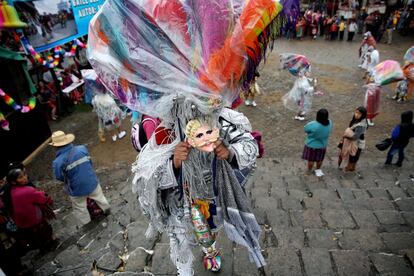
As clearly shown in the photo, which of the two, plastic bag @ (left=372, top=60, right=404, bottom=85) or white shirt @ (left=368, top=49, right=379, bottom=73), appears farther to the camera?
white shirt @ (left=368, top=49, right=379, bottom=73)

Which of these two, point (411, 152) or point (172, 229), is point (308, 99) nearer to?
point (411, 152)

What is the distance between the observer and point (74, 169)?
388 cm

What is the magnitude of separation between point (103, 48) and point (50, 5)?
6297mm

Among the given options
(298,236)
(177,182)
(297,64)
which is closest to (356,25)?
(297,64)

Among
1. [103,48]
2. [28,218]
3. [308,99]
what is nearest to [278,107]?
[308,99]

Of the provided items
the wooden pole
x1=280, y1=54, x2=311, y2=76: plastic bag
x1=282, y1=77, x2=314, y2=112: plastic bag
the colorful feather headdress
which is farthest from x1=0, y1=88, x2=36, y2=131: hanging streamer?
x1=282, y1=77, x2=314, y2=112: plastic bag

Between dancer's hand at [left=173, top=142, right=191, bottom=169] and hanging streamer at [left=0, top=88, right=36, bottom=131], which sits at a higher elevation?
dancer's hand at [left=173, top=142, right=191, bottom=169]

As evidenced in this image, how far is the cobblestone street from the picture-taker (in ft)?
8.36

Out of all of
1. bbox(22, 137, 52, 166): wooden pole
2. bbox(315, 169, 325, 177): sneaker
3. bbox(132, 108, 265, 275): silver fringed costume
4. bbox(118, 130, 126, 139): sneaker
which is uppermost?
bbox(132, 108, 265, 275): silver fringed costume

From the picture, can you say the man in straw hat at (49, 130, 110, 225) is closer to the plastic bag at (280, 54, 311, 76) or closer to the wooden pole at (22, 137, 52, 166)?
the wooden pole at (22, 137, 52, 166)

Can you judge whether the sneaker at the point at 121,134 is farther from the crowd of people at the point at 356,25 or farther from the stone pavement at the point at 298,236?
the crowd of people at the point at 356,25

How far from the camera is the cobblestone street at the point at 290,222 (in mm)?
2547

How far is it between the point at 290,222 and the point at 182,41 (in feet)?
8.41

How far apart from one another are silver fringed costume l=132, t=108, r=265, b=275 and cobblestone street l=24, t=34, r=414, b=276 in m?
0.54
